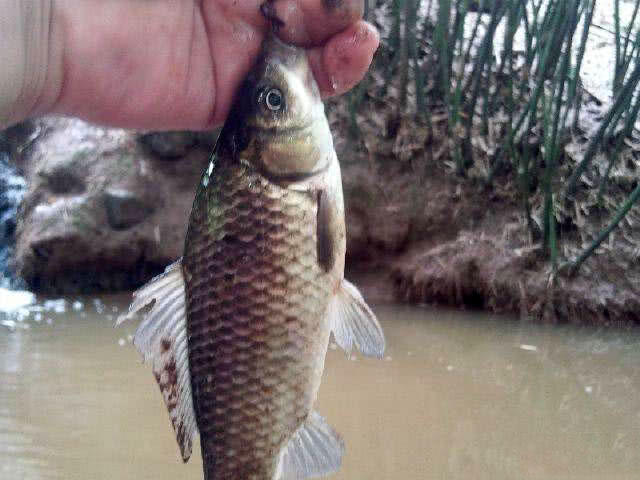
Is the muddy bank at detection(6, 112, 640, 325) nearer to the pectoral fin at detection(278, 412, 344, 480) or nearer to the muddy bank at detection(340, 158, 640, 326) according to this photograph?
the muddy bank at detection(340, 158, 640, 326)

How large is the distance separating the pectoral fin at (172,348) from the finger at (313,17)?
0.42m

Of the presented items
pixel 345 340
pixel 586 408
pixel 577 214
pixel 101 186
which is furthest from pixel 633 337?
pixel 101 186

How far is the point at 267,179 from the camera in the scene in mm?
991

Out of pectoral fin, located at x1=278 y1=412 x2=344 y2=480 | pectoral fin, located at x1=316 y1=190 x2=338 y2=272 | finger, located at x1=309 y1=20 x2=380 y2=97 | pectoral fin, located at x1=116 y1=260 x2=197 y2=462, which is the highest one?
finger, located at x1=309 y1=20 x2=380 y2=97

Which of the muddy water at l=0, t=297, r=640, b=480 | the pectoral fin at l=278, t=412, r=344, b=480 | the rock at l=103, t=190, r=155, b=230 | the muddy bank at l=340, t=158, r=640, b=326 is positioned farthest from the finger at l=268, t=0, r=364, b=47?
the rock at l=103, t=190, r=155, b=230

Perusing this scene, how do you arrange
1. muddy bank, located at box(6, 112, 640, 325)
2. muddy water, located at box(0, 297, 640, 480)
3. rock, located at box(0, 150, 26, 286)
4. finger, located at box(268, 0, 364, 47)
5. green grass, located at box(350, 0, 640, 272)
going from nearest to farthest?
finger, located at box(268, 0, 364, 47) → muddy water, located at box(0, 297, 640, 480) → green grass, located at box(350, 0, 640, 272) → muddy bank, located at box(6, 112, 640, 325) → rock, located at box(0, 150, 26, 286)

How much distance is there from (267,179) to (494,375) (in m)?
1.73

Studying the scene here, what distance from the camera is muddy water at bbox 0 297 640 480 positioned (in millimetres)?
1828

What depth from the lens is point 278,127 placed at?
3.34 feet

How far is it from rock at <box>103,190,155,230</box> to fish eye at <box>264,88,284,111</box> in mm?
2982

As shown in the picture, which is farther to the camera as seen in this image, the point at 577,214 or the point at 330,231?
the point at 577,214

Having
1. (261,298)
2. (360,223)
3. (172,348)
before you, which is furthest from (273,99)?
(360,223)

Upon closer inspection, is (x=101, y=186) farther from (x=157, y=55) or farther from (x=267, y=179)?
(x=267, y=179)

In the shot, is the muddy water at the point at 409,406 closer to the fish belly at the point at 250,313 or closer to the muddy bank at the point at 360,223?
the muddy bank at the point at 360,223
